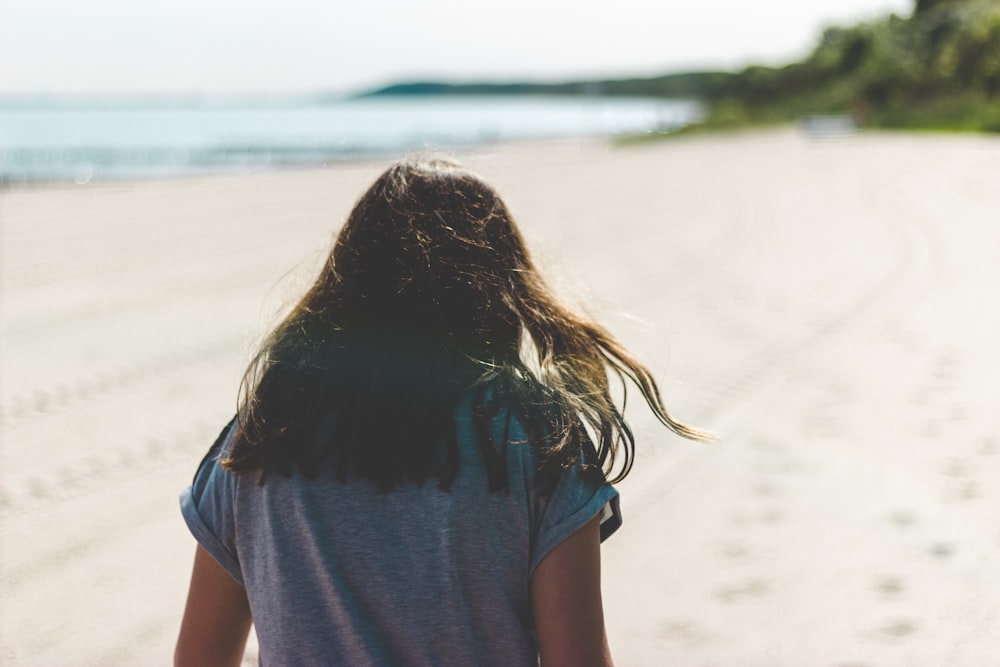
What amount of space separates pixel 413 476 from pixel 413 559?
0.11m

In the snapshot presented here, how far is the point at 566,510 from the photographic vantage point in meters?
1.34

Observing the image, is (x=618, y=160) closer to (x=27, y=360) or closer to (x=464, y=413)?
(x=27, y=360)

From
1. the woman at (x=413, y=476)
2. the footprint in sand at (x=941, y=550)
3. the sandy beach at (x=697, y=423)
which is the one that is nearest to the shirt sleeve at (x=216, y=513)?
the woman at (x=413, y=476)

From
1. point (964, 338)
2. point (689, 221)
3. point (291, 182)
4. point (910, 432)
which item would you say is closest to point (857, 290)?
point (964, 338)

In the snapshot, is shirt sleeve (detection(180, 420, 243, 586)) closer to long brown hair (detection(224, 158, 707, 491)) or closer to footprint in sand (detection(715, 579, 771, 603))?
long brown hair (detection(224, 158, 707, 491))

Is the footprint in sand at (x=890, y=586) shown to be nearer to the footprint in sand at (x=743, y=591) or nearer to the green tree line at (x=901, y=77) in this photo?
the footprint in sand at (x=743, y=591)

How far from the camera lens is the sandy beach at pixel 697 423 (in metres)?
3.20

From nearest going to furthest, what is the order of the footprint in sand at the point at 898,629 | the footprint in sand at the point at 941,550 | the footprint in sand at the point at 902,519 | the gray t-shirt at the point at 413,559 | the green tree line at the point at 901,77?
the gray t-shirt at the point at 413,559 → the footprint in sand at the point at 898,629 → the footprint in sand at the point at 941,550 → the footprint in sand at the point at 902,519 → the green tree line at the point at 901,77

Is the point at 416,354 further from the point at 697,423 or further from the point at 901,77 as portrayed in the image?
the point at 901,77

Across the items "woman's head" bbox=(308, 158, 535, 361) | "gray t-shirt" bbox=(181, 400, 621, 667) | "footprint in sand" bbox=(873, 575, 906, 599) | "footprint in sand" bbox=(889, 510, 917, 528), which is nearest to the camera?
"gray t-shirt" bbox=(181, 400, 621, 667)

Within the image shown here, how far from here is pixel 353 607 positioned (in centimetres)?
135

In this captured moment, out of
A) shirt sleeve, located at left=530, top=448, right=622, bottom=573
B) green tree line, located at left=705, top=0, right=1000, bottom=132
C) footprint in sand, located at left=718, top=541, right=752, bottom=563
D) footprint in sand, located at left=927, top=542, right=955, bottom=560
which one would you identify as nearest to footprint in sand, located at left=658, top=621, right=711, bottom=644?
footprint in sand, located at left=718, top=541, right=752, bottom=563

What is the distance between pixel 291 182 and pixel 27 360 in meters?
13.6

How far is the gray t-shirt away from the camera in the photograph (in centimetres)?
132
